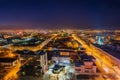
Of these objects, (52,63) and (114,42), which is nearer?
(52,63)

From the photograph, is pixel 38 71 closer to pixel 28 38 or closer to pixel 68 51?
pixel 68 51

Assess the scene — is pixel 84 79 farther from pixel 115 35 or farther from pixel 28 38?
pixel 28 38

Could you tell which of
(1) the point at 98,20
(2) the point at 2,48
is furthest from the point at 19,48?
(1) the point at 98,20

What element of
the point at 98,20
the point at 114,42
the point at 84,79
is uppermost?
the point at 98,20

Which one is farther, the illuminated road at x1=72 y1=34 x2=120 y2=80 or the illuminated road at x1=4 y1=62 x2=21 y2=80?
the illuminated road at x1=72 y1=34 x2=120 y2=80

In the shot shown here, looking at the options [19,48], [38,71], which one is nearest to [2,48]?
[19,48]

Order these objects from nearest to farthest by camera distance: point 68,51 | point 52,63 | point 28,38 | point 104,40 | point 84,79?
point 84,79
point 52,63
point 68,51
point 104,40
point 28,38

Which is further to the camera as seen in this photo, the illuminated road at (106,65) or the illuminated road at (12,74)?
the illuminated road at (106,65)

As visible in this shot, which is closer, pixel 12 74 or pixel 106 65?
pixel 12 74

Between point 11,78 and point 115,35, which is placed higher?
point 115,35

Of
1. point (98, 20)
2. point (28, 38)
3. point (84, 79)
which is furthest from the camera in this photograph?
point (28, 38)
